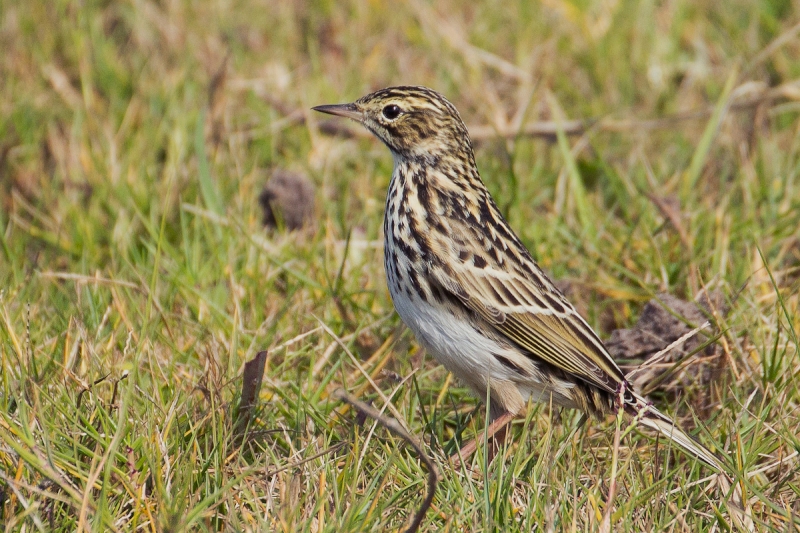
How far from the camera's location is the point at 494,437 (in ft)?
16.7

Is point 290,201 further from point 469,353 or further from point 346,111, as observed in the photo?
point 469,353

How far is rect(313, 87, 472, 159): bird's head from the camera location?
5688mm

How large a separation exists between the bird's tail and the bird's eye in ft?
6.20

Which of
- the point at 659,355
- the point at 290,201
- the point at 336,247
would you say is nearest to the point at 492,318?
the point at 659,355

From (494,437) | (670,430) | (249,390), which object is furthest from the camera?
(494,437)

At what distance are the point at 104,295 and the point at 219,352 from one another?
871mm

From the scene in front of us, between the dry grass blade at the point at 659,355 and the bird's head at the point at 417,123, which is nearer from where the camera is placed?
the dry grass blade at the point at 659,355

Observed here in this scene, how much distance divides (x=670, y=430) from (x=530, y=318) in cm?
80

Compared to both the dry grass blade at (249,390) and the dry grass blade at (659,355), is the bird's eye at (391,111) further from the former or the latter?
the dry grass blade at (659,355)

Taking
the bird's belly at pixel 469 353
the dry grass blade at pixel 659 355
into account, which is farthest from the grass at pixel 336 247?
the dry grass blade at pixel 659 355

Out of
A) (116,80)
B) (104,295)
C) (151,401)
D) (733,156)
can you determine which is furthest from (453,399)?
(116,80)

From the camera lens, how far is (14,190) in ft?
24.1

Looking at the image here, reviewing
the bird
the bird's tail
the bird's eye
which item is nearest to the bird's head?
the bird's eye

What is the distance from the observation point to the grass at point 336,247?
439 cm
